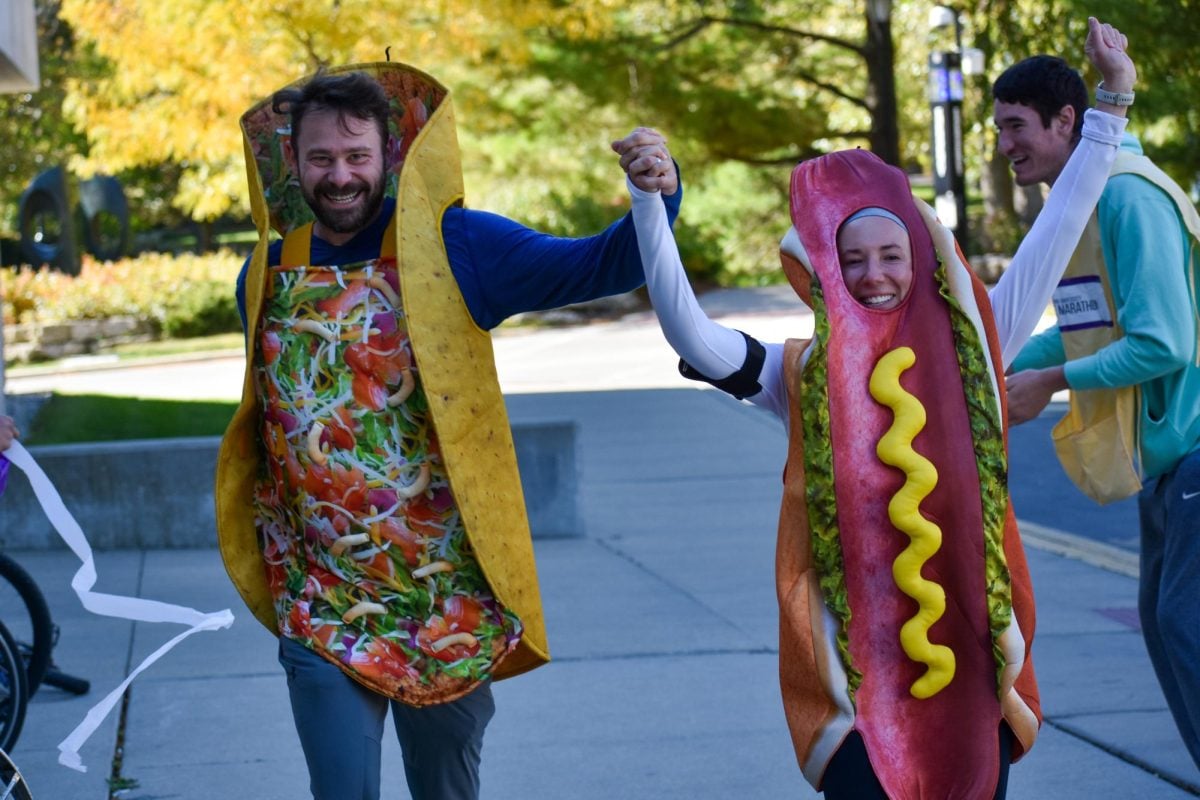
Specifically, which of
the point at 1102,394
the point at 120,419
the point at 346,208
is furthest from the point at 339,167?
the point at 120,419

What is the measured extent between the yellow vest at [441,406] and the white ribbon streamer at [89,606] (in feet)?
0.43

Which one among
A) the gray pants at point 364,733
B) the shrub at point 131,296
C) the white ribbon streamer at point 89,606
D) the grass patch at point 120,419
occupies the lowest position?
the shrub at point 131,296

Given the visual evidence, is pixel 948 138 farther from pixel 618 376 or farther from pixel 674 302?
pixel 674 302

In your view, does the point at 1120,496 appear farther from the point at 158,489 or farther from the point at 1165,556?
the point at 158,489

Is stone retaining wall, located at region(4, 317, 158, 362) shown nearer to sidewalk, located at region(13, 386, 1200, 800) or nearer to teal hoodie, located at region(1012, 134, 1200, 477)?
sidewalk, located at region(13, 386, 1200, 800)

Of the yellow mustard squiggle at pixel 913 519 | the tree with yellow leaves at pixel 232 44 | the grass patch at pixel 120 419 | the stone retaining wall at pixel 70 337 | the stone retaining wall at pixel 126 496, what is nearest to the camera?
the yellow mustard squiggle at pixel 913 519

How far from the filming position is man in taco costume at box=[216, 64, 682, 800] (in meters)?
3.14

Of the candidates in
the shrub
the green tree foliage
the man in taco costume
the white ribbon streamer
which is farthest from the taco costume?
the shrub

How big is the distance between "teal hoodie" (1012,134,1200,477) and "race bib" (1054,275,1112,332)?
70mm

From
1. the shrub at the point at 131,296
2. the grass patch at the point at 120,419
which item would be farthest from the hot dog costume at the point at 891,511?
the shrub at the point at 131,296

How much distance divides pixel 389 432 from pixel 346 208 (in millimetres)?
443

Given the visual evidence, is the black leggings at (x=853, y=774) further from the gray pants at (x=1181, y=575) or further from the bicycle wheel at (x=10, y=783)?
the bicycle wheel at (x=10, y=783)

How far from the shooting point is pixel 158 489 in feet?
27.2

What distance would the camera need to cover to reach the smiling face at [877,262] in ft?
9.64
